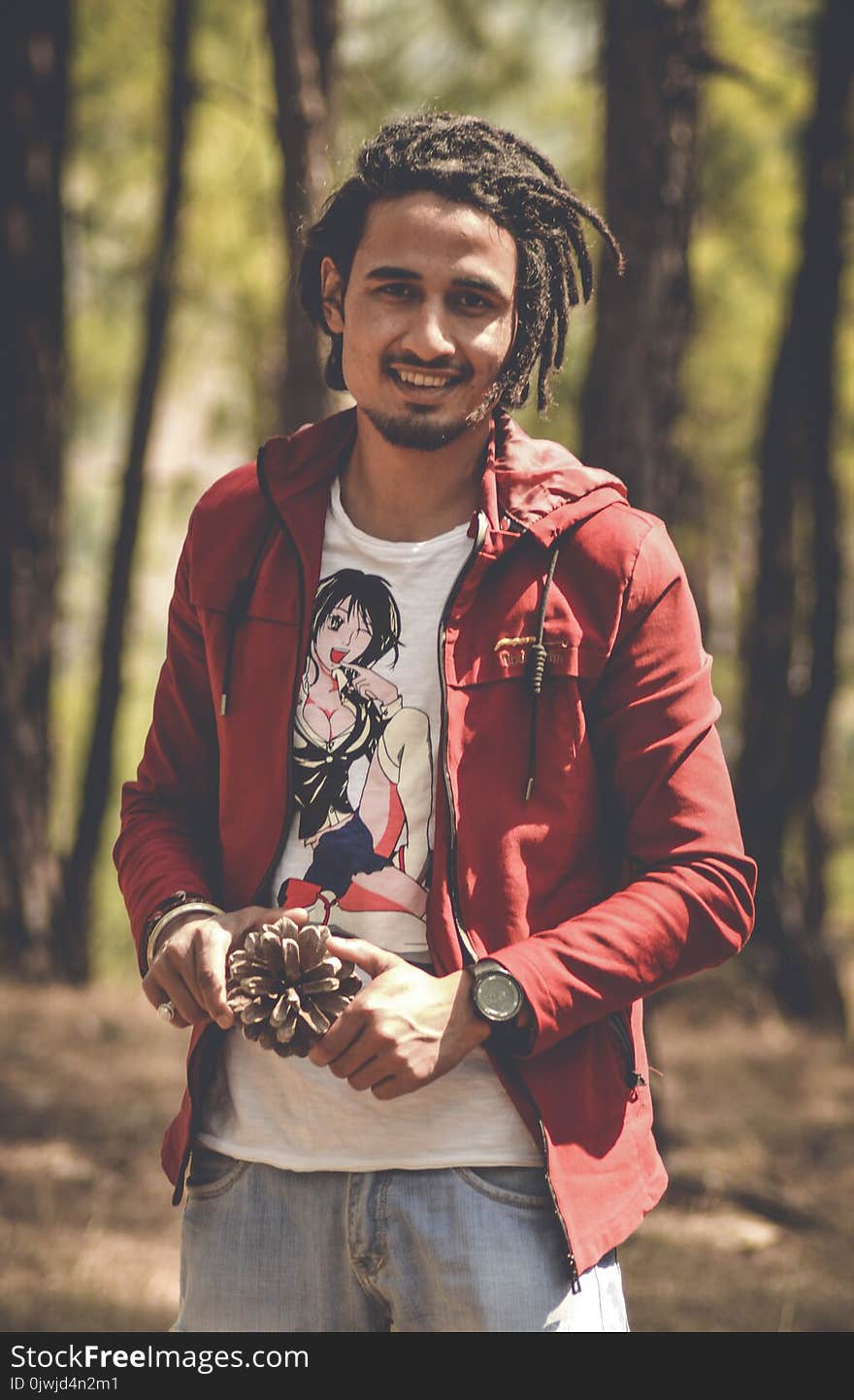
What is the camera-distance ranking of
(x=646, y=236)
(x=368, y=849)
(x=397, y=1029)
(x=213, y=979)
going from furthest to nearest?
(x=646, y=236), (x=368, y=849), (x=213, y=979), (x=397, y=1029)

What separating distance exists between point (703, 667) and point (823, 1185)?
4560 mm

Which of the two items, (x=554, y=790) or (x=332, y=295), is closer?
(x=554, y=790)

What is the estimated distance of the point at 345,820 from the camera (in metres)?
2.04

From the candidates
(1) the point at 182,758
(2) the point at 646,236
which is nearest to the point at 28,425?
(2) the point at 646,236

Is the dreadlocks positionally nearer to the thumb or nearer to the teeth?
the teeth

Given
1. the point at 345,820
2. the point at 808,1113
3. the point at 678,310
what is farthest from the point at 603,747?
the point at 808,1113

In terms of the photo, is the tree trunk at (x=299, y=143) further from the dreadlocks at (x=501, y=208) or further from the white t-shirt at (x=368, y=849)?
the white t-shirt at (x=368, y=849)

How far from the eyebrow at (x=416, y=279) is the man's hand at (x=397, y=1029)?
0.93 meters

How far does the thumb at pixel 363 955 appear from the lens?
1.86 metres

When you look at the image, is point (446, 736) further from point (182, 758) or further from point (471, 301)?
point (471, 301)

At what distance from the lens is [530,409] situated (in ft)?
36.3

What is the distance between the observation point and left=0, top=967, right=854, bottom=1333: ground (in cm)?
455

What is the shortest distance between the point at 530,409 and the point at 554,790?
9.40 meters
